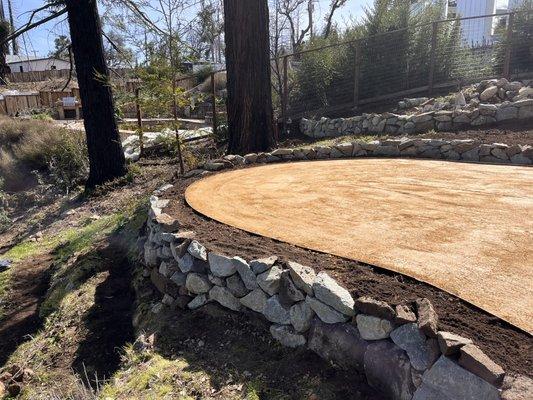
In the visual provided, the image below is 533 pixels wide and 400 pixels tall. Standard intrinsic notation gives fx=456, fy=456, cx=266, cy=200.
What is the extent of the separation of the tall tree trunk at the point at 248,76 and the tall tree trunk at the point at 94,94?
2.17m

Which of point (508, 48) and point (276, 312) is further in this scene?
point (508, 48)

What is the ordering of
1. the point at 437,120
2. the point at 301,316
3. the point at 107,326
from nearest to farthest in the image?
the point at 301,316, the point at 107,326, the point at 437,120

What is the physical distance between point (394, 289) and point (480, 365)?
22.4 inches

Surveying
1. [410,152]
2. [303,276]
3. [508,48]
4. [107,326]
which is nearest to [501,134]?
[410,152]

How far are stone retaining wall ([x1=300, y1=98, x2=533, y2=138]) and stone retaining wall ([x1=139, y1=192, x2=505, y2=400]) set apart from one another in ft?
15.8

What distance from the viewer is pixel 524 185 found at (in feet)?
11.3

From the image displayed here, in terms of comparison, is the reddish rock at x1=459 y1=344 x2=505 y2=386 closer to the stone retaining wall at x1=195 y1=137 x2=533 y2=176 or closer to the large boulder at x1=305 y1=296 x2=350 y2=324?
the large boulder at x1=305 y1=296 x2=350 y2=324

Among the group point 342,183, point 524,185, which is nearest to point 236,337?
point 342,183

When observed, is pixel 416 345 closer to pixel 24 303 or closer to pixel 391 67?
pixel 24 303

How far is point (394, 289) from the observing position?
2.04 m

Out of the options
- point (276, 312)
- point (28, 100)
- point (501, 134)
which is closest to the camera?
point (276, 312)

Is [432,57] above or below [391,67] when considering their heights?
above

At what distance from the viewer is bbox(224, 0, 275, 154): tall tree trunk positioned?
5.73 metres

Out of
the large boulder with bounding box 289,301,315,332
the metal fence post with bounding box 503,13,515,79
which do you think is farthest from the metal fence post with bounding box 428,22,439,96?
the large boulder with bounding box 289,301,315,332
